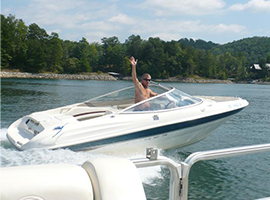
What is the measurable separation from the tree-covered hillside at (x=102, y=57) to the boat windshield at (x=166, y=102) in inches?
3310

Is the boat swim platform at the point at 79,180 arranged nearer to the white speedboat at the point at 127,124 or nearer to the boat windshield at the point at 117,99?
the white speedboat at the point at 127,124

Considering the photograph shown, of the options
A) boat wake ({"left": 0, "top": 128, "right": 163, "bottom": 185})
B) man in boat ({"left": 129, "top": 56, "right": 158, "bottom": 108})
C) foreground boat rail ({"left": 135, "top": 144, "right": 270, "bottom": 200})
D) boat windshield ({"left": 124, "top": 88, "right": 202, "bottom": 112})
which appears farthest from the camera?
man in boat ({"left": 129, "top": 56, "right": 158, "bottom": 108})

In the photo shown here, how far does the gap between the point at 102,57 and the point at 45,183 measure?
12585 cm

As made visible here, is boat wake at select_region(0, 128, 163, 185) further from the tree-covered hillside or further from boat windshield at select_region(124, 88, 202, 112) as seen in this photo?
the tree-covered hillside

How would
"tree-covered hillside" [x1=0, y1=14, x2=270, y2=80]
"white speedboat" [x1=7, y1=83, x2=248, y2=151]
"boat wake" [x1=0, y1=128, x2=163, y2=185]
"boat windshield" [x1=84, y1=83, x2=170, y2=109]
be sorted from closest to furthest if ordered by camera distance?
1. "boat wake" [x1=0, y1=128, x2=163, y2=185]
2. "white speedboat" [x1=7, y1=83, x2=248, y2=151]
3. "boat windshield" [x1=84, y1=83, x2=170, y2=109]
4. "tree-covered hillside" [x1=0, y1=14, x2=270, y2=80]

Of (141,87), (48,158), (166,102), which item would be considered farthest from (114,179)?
(141,87)

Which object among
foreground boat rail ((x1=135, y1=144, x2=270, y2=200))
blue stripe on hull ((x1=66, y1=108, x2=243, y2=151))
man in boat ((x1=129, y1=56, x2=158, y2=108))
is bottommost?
blue stripe on hull ((x1=66, y1=108, x2=243, y2=151))

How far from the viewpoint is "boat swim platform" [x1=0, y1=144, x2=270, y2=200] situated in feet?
4.88

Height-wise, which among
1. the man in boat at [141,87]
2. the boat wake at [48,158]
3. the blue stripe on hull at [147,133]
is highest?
the man in boat at [141,87]

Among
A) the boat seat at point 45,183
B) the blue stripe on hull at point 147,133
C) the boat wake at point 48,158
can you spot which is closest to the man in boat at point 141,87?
the blue stripe on hull at point 147,133

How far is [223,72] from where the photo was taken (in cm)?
13450

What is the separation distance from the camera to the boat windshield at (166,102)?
21.0 feet

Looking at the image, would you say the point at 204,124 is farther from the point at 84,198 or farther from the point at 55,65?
the point at 55,65

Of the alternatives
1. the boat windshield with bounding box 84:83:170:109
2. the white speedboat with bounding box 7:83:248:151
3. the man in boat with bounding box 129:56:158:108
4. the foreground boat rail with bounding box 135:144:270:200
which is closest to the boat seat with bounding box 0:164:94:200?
the foreground boat rail with bounding box 135:144:270:200
